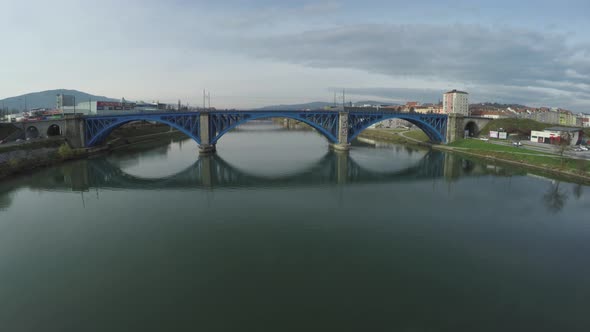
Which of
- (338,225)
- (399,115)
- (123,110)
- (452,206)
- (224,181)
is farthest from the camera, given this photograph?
(123,110)

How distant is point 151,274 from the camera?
13.7 metres

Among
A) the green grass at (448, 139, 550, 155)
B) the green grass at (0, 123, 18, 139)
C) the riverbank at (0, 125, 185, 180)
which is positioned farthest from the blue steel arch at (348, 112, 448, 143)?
the green grass at (0, 123, 18, 139)

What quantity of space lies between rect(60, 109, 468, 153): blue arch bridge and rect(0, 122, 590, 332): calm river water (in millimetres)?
19775

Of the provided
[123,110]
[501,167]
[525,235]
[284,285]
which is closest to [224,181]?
[284,285]

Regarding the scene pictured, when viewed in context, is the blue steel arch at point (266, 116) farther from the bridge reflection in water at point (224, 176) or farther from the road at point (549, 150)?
the road at point (549, 150)

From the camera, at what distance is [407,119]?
59.1 meters

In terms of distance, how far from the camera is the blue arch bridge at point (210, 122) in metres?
49.0

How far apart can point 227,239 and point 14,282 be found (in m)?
9.03

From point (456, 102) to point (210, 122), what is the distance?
3571 inches

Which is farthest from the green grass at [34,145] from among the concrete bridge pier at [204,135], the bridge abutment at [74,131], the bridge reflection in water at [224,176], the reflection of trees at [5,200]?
the concrete bridge pier at [204,135]

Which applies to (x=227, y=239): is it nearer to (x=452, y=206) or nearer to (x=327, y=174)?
(x=452, y=206)

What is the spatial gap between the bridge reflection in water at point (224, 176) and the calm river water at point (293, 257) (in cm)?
89

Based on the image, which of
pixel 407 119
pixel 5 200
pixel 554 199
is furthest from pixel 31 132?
pixel 554 199

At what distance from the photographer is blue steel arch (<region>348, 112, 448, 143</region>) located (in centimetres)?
5597
